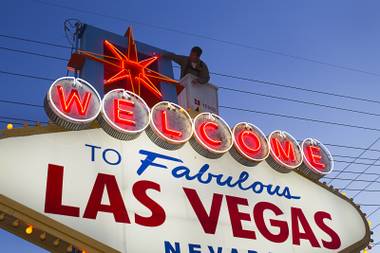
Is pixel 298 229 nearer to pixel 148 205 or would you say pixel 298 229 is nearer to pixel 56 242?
pixel 148 205

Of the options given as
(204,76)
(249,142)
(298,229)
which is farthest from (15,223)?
(204,76)

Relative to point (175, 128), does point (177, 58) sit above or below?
above

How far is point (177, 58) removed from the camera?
16.9 metres

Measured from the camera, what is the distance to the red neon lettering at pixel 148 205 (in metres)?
11.1

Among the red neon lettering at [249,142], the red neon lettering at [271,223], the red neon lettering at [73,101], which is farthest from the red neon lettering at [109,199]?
the red neon lettering at [249,142]

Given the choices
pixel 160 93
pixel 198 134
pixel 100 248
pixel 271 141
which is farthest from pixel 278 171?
pixel 100 248

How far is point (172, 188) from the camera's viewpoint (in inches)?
468

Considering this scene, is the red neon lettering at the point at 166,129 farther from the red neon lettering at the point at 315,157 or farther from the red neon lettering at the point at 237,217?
the red neon lettering at the point at 315,157

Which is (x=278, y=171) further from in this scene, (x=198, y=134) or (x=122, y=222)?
(x=122, y=222)

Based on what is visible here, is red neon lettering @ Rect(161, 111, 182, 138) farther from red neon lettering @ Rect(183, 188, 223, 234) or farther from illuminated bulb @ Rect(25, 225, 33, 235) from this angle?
illuminated bulb @ Rect(25, 225, 33, 235)

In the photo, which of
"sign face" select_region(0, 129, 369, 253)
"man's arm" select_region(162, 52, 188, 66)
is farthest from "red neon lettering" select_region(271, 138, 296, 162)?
"man's arm" select_region(162, 52, 188, 66)

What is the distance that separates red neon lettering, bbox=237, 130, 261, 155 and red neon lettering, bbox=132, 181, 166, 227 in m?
2.86

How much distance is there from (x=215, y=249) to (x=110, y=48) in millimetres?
6939

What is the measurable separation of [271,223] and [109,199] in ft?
13.2
